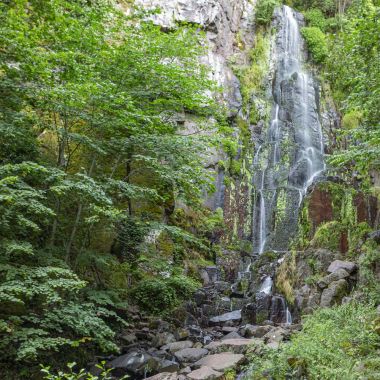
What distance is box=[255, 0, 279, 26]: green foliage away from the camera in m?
27.7

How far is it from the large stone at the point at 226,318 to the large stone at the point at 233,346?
10.2 feet

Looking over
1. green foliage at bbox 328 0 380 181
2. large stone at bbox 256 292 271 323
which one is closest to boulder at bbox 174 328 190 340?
large stone at bbox 256 292 271 323

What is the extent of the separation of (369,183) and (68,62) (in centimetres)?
1398

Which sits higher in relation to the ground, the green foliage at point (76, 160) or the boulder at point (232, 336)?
the green foliage at point (76, 160)

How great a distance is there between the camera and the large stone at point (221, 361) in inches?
295

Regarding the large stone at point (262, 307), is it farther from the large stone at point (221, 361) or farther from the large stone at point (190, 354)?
the large stone at point (221, 361)

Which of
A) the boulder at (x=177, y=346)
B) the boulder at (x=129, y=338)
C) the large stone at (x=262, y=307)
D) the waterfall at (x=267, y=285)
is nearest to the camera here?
the boulder at (x=177, y=346)

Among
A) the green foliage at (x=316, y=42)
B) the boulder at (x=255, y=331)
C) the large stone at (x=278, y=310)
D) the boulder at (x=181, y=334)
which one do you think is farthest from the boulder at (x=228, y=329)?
the green foliage at (x=316, y=42)

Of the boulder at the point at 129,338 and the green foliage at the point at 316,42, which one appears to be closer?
the boulder at the point at 129,338

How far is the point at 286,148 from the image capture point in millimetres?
22828

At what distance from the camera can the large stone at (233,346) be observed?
8.43m

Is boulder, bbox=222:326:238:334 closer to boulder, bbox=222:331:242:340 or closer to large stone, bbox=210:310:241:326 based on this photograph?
boulder, bbox=222:331:242:340

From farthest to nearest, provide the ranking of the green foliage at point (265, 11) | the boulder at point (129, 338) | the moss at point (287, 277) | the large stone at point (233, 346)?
the green foliage at point (265, 11) < the moss at point (287, 277) < the boulder at point (129, 338) < the large stone at point (233, 346)

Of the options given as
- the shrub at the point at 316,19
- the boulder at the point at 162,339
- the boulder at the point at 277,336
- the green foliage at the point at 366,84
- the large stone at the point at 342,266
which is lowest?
the boulder at the point at 162,339
